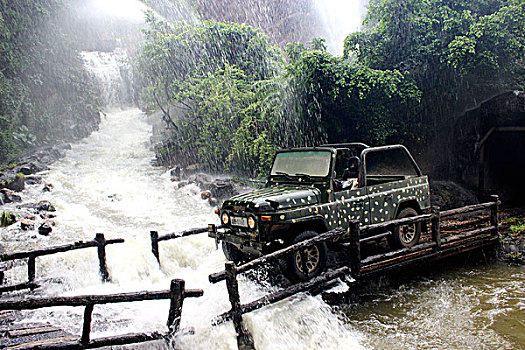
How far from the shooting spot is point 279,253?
202 inches

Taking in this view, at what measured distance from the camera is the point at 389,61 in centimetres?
1401

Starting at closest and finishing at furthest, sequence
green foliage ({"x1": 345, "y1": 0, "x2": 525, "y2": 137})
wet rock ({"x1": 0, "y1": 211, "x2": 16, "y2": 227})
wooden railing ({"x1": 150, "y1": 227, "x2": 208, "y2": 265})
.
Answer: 1. wooden railing ({"x1": 150, "y1": 227, "x2": 208, "y2": 265})
2. wet rock ({"x1": 0, "y1": 211, "x2": 16, "y2": 227})
3. green foliage ({"x1": 345, "y1": 0, "x2": 525, "y2": 137})

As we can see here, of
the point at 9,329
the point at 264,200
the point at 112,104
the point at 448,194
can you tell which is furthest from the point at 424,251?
the point at 112,104

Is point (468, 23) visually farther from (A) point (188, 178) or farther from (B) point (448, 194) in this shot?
(A) point (188, 178)

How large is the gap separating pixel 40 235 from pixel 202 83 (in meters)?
10.4

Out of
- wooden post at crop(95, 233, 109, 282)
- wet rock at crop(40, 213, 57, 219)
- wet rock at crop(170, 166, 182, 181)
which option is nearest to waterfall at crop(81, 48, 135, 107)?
wet rock at crop(170, 166, 182, 181)

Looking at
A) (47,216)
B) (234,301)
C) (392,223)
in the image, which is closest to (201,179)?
(47,216)

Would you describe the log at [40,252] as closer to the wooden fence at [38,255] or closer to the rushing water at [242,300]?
the wooden fence at [38,255]

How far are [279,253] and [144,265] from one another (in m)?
4.57

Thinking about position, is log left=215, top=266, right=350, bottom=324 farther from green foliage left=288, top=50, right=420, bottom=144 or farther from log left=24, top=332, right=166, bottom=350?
green foliage left=288, top=50, right=420, bottom=144

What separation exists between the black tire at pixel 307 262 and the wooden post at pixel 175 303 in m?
1.85

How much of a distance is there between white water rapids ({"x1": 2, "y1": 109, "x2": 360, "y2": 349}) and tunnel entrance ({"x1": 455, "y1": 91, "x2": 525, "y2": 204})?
10269 mm

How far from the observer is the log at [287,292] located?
15.3ft

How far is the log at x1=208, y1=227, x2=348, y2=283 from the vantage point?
4625 millimetres
